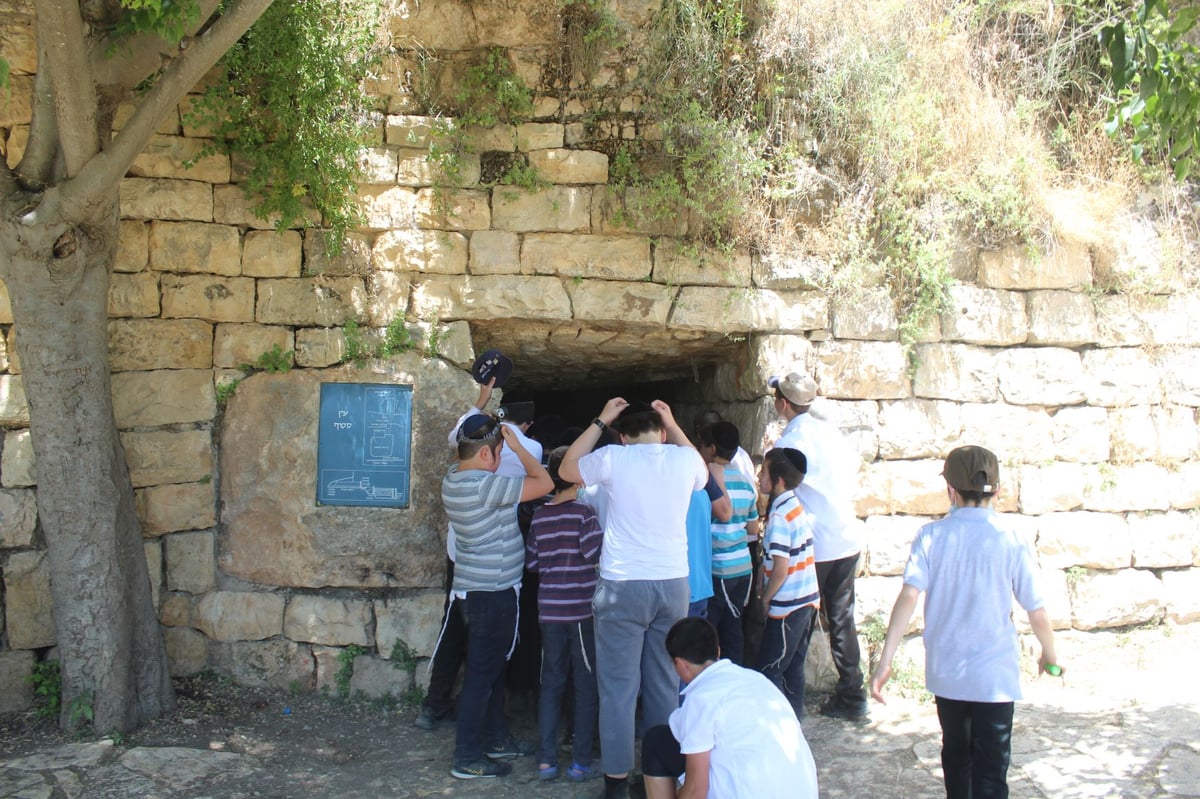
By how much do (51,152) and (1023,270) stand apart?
5.51 metres

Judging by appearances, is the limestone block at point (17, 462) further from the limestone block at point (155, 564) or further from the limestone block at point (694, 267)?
the limestone block at point (694, 267)

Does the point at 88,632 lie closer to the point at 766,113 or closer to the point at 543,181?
the point at 543,181

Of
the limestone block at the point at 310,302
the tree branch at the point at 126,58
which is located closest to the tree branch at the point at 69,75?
the tree branch at the point at 126,58

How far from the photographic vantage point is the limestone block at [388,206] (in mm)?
5320

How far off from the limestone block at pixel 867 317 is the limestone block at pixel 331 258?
2834 mm

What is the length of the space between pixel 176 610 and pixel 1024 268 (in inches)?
217

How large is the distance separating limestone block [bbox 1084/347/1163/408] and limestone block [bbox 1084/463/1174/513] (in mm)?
421

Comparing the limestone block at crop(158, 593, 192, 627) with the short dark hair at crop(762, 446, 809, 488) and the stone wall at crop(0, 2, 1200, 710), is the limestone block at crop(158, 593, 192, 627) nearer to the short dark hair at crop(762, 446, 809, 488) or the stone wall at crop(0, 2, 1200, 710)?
the stone wall at crop(0, 2, 1200, 710)

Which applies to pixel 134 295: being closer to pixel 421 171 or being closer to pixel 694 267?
pixel 421 171

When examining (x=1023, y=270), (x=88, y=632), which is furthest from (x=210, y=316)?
Answer: (x=1023, y=270)

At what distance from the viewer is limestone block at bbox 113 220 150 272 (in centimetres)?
512

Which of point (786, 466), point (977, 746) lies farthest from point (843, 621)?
point (977, 746)

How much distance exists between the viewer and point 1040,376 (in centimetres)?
582

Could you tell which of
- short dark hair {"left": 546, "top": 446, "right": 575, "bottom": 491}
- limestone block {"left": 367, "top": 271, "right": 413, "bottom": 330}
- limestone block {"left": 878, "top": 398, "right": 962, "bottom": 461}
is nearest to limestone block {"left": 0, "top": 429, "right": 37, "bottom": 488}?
limestone block {"left": 367, "top": 271, "right": 413, "bottom": 330}
